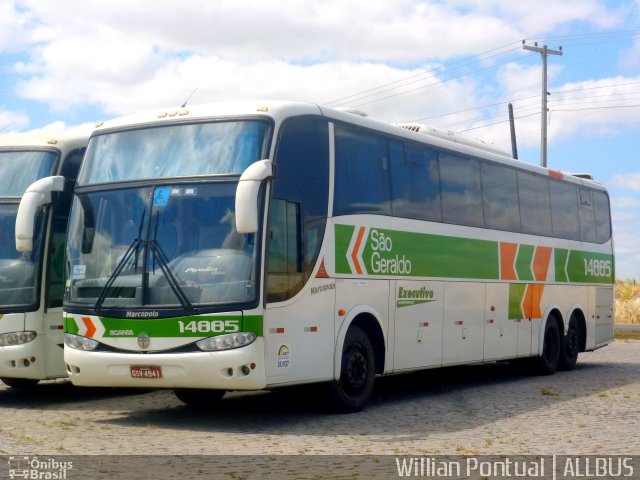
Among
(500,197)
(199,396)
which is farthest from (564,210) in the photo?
(199,396)

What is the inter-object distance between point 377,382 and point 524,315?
2.92 meters

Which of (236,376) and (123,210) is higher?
(123,210)

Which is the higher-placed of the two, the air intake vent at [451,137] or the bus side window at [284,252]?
the air intake vent at [451,137]

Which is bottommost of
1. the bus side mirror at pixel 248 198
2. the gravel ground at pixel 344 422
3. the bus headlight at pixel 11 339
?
the gravel ground at pixel 344 422

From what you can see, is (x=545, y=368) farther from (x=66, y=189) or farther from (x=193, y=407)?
(x=66, y=189)

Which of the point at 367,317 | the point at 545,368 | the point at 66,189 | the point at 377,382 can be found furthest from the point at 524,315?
the point at 66,189

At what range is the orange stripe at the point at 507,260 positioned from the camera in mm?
18750

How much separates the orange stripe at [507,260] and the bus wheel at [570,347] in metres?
3.04

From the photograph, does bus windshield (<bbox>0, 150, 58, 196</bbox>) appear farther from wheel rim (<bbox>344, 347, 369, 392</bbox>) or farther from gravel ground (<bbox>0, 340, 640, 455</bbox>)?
wheel rim (<bbox>344, 347, 369, 392</bbox>)

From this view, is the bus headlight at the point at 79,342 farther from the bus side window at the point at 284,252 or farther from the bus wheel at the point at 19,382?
the bus wheel at the point at 19,382

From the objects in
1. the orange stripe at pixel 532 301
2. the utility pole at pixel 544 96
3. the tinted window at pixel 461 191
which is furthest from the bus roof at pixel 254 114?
the utility pole at pixel 544 96

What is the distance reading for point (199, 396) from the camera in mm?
14875

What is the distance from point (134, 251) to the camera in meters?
12.6

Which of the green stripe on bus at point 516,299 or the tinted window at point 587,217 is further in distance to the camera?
the tinted window at point 587,217
